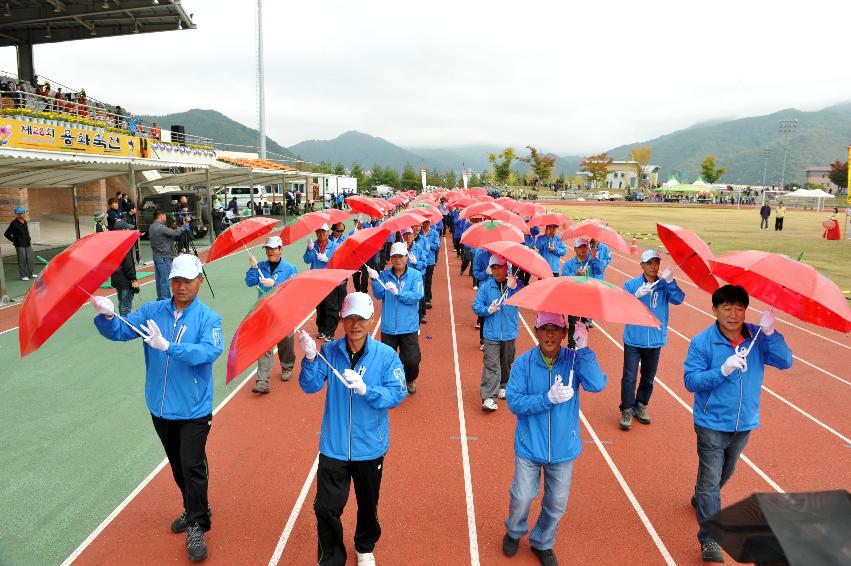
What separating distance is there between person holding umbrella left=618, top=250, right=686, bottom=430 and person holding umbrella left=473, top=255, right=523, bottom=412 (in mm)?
1276

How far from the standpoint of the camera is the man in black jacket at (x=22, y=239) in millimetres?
12241

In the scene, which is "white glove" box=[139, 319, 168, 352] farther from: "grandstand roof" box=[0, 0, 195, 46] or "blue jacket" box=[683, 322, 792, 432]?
"grandstand roof" box=[0, 0, 195, 46]

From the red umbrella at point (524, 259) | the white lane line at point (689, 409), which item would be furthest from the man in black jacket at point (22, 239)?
the white lane line at point (689, 409)

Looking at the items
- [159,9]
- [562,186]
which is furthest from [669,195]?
[159,9]

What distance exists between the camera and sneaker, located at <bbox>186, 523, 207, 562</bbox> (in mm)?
3760

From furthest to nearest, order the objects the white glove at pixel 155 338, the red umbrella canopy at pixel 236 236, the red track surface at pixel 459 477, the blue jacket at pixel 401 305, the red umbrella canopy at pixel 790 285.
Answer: the blue jacket at pixel 401 305 → the red umbrella canopy at pixel 236 236 → the red track surface at pixel 459 477 → the white glove at pixel 155 338 → the red umbrella canopy at pixel 790 285

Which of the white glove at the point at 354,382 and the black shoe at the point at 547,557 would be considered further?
the black shoe at the point at 547,557

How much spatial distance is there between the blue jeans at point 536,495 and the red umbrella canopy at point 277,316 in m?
1.90

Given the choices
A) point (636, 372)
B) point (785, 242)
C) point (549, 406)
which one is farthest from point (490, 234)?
point (785, 242)

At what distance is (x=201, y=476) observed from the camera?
12.5 feet

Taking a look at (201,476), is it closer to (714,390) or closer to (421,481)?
(421,481)

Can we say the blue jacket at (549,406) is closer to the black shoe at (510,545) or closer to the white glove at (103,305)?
the black shoe at (510,545)

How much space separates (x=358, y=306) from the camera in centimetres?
328

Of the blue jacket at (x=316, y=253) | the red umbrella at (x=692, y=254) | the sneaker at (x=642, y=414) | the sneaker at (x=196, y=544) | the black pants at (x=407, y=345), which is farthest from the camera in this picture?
the blue jacket at (x=316, y=253)
